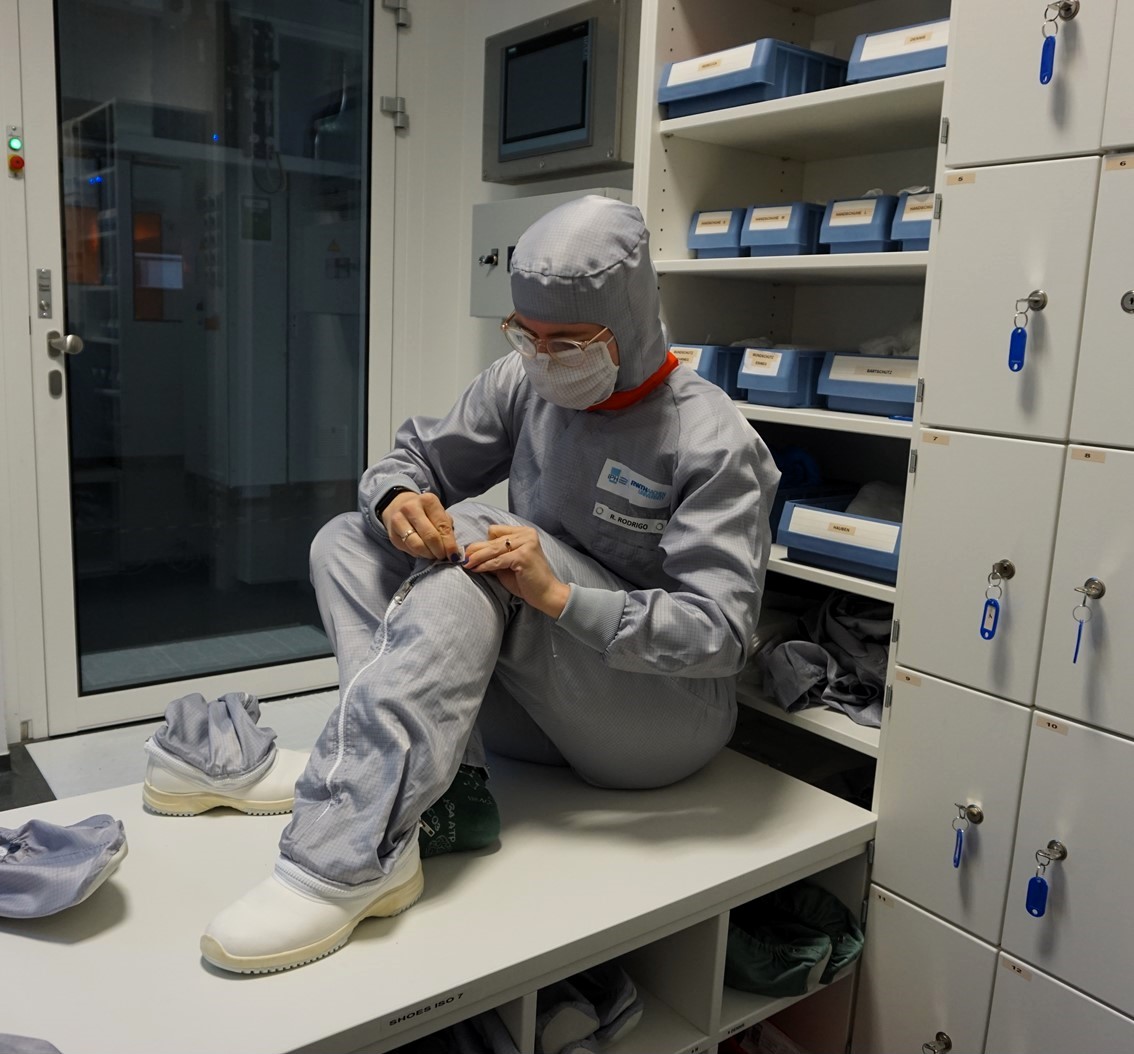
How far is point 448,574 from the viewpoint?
144 centimetres

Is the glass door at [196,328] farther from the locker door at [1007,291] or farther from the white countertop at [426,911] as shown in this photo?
the locker door at [1007,291]

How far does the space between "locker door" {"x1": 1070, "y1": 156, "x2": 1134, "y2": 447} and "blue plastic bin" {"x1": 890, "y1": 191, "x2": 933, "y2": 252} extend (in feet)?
0.92

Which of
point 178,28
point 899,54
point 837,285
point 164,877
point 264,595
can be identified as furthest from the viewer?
point 264,595

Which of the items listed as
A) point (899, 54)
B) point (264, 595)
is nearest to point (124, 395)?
point (264, 595)

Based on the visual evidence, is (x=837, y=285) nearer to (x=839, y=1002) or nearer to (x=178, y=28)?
(x=839, y=1002)

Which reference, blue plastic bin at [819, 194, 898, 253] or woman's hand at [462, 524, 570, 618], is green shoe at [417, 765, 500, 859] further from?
blue plastic bin at [819, 194, 898, 253]

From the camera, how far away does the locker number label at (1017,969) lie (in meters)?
1.48

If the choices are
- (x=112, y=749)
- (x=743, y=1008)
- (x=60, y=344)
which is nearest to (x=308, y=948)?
(x=743, y=1008)

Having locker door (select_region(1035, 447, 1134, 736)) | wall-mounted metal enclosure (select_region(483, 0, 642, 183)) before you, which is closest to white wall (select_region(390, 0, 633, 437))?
wall-mounted metal enclosure (select_region(483, 0, 642, 183))

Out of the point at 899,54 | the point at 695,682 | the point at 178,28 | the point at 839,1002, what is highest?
the point at 178,28

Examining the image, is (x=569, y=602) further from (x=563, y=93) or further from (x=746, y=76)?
(x=563, y=93)

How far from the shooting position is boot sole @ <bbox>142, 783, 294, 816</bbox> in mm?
1568

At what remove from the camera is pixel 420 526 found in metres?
1.50

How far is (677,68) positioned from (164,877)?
60.9 inches
